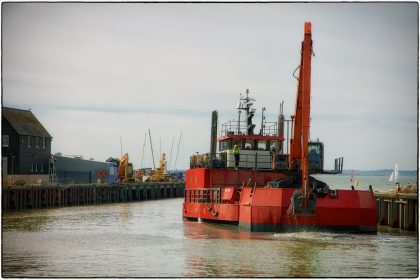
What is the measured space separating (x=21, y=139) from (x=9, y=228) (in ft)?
77.2

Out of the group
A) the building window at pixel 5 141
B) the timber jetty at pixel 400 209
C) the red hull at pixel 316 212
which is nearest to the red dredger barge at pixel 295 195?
the red hull at pixel 316 212

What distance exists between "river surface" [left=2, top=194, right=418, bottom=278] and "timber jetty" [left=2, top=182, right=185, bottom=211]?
1521 centimetres

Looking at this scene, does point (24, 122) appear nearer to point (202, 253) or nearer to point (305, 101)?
point (305, 101)

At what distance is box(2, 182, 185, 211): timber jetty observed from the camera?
52781 mm

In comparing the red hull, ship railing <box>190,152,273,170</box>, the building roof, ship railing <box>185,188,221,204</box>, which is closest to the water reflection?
the red hull

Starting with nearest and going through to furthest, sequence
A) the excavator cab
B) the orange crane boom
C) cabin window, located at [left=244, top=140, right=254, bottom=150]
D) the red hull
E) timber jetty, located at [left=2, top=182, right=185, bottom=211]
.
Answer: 1. the orange crane boom
2. the red hull
3. the excavator cab
4. cabin window, located at [left=244, top=140, right=254, bottom=150]
5. timber jetty, located at [left=2, top=182, right=185, bottom=211]

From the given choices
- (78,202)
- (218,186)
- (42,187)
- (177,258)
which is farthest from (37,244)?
(78,202)

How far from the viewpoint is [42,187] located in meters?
56.8

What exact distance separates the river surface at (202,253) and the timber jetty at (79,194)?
15.2 metres

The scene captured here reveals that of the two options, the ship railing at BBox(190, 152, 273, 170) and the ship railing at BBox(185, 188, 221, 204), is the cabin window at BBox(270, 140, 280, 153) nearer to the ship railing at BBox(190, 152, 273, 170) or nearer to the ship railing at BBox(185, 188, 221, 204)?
the ship railing at BBox(190, 152, 273, 170)

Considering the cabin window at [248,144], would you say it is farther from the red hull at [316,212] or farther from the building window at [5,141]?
the building window at [5,141]

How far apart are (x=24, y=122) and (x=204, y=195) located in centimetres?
2933

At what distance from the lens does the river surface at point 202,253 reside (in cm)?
2206

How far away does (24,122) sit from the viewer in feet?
203
